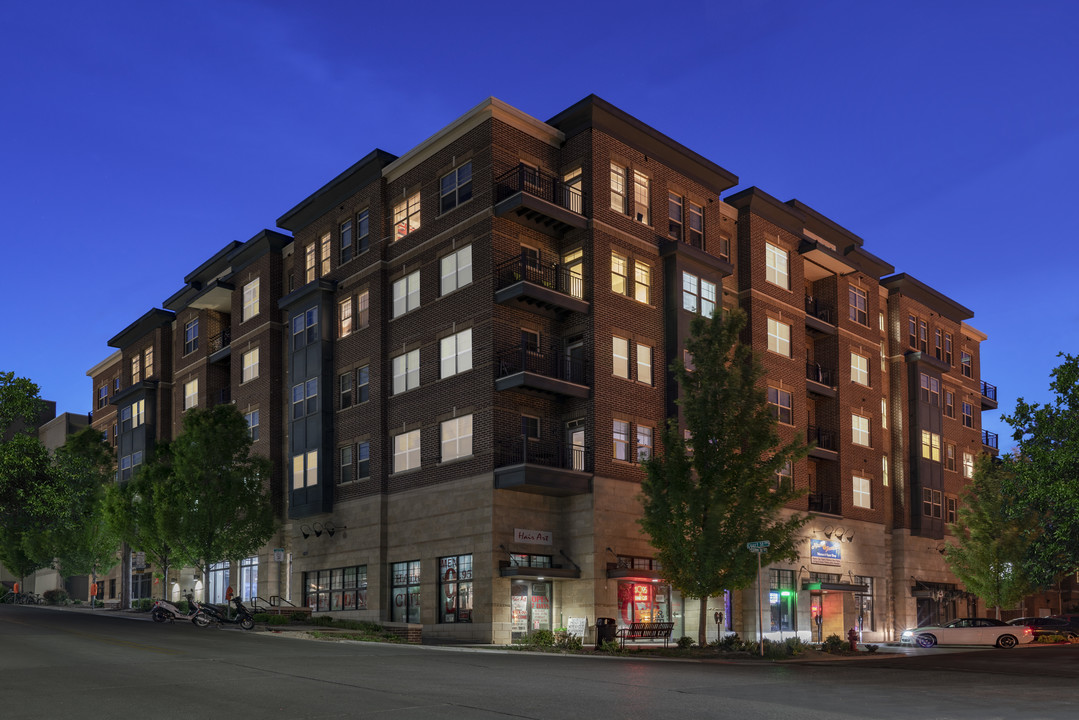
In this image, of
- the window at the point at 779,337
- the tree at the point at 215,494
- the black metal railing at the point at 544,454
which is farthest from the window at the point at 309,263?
the window at the point at 779,337

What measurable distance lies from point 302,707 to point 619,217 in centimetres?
2973

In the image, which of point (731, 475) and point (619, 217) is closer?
point (731, 475)

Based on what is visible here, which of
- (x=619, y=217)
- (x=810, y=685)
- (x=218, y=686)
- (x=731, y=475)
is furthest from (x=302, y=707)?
(x=619, y=217)

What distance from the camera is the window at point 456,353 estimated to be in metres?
41.3

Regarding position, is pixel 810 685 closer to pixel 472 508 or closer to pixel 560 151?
pixel 472 508

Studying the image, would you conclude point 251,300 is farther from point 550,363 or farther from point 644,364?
point 644,364

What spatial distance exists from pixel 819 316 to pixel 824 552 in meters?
12.4

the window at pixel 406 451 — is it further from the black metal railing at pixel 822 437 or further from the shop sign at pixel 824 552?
the black metal railing at pixel 822 437

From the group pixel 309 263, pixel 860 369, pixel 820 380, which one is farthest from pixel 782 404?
pixel 309 263

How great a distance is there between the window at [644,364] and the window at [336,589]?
14522 millimetres

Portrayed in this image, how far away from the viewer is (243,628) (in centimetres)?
4006

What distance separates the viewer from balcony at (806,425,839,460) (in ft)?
173

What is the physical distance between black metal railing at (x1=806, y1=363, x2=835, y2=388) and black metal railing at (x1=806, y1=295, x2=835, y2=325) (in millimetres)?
2585

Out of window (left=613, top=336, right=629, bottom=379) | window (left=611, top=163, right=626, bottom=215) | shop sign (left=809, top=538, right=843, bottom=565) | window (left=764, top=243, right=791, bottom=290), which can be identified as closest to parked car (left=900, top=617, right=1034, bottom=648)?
shop sign (left=809, top=538, right=843, bottom=565)
